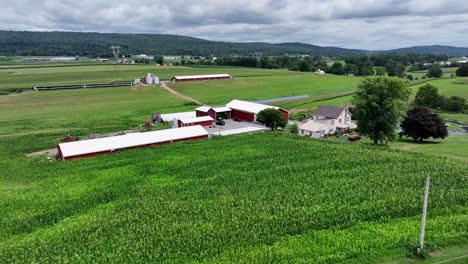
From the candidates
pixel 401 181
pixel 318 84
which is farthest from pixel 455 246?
pixel 318 84

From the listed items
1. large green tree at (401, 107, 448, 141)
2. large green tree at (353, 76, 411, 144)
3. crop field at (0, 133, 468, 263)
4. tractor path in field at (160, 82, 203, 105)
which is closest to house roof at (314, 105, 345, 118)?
large green tree at (401, 107, 448, 141)

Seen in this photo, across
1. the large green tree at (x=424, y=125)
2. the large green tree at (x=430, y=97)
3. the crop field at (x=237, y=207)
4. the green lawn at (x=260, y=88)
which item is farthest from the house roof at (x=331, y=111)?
the large green tree at (x=430, y=97)

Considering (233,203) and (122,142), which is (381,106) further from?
(122,142)

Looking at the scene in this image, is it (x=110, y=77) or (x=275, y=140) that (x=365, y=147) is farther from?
(x=110, y=77)

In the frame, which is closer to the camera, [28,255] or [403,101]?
[28,255]

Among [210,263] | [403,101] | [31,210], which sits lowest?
[31,210]

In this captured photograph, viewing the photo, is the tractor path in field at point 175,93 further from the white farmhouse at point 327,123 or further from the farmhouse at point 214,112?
the white farmhouse at point 327,123
